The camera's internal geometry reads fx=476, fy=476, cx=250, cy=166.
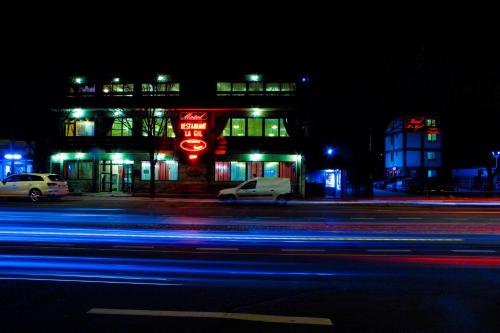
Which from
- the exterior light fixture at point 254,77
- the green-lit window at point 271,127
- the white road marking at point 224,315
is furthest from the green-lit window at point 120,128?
the white road marking at point 224,315

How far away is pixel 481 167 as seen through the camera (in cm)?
6644

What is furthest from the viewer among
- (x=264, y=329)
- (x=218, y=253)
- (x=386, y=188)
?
(x=386, y=188)

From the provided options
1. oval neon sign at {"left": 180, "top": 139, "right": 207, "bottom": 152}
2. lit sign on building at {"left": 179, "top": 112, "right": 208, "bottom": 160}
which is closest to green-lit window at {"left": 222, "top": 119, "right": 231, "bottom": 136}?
lit sign on building at {"left": 179, "top": 112, "right": 208, "bottom": 160}

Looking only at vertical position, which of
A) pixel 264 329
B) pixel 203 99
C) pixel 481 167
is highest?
pixel 203 99

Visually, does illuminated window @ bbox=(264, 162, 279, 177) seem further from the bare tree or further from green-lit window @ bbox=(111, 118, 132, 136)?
green-lit window @ bbox=(111, 118, 132, 136)

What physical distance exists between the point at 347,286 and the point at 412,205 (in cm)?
2253

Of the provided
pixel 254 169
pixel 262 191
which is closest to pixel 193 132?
pixel 254 169

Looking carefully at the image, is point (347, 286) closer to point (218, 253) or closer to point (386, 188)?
point (218, 253)

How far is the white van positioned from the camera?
27453 mm

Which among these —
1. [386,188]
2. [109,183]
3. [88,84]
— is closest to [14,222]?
[109,183]

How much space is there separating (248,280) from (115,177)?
30725 mm

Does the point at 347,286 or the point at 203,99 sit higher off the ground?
the point at 203,99

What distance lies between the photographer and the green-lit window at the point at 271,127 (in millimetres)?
36062

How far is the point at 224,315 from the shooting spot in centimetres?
598
